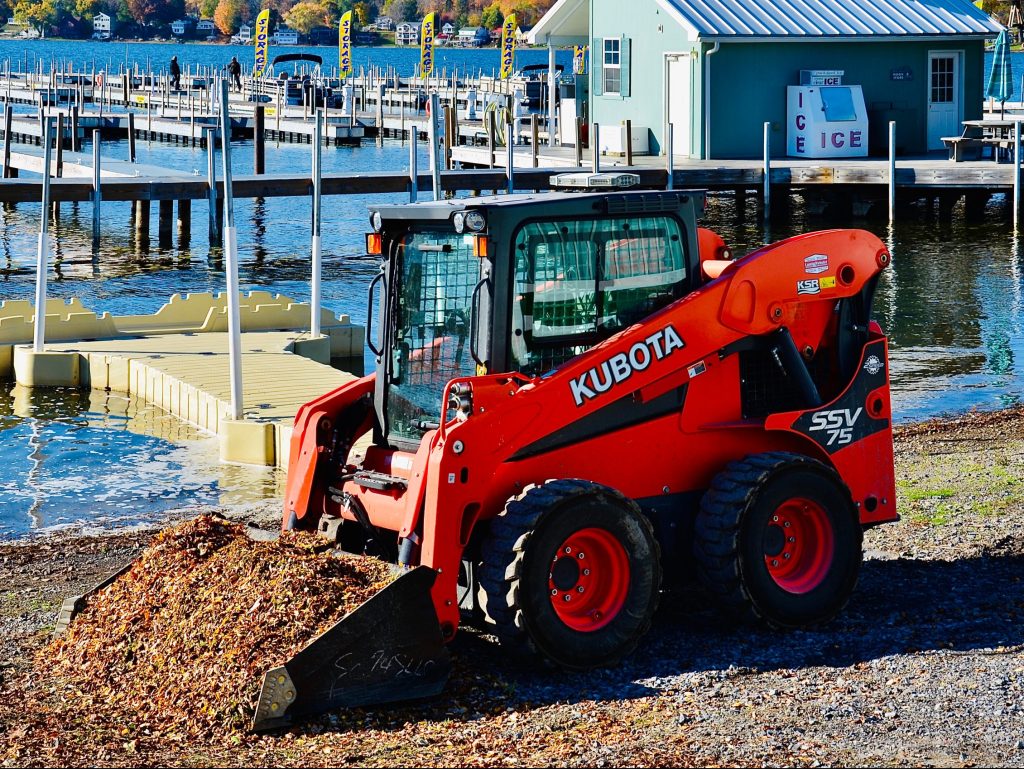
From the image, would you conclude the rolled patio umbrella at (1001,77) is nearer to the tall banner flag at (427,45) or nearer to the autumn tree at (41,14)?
the tall banner flag at (427,45)

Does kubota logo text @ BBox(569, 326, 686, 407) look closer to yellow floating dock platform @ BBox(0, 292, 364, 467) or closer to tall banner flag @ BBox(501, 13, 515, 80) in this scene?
yellow floating dock platform @ BBox(0, 292, 364, 467)

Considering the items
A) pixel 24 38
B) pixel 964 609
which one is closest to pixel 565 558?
pixel 964 609

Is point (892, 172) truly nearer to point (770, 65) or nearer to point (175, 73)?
point (770, 65)

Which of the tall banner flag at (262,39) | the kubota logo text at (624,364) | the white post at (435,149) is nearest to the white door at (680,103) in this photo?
the white post at (435,149)

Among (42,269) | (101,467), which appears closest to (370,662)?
(101,467)

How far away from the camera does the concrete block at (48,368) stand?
17.3m

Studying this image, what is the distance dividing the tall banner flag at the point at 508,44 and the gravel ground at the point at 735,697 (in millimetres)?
58939

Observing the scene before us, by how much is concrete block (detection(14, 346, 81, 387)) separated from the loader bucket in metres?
11.4

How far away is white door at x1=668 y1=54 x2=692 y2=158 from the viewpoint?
3572 cm

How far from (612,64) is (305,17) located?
164m

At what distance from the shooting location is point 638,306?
26.1 feet

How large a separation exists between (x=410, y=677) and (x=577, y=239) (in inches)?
91.6

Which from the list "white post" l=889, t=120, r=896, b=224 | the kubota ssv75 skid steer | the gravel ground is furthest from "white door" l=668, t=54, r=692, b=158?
the kubota ssv75 skid steer

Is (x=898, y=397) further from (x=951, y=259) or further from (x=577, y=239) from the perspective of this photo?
(x=951, y=259)
